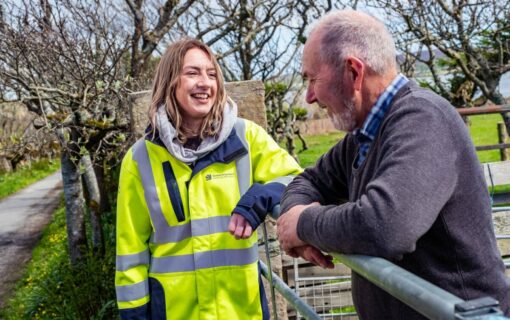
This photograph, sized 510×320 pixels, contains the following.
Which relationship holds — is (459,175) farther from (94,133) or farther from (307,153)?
(307,153)

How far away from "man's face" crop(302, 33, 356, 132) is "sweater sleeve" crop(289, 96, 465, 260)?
0.74 ft

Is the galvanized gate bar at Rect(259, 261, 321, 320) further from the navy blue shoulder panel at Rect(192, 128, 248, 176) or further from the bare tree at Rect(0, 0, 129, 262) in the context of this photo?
the bare tree at Rect(0, 0, 129, 262)

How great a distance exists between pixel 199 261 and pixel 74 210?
5.10 meters

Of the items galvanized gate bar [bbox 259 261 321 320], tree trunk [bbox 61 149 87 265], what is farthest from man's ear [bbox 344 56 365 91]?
tree trunk [bbox 61 149 87 265]

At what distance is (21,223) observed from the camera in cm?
1492

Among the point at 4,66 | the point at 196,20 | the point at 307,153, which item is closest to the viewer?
the point at 4,66

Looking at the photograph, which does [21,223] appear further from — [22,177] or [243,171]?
[243,171]

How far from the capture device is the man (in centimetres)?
134

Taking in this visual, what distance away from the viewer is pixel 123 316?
242cm

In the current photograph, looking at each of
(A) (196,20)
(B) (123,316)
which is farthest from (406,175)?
(A) (196,20)

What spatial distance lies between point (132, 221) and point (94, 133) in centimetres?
391

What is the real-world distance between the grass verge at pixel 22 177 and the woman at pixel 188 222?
764 inches

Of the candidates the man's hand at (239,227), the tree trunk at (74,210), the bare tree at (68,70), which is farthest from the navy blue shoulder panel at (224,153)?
the tree trunk at (74,210)

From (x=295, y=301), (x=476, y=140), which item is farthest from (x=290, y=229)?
(x=476, y=140)
